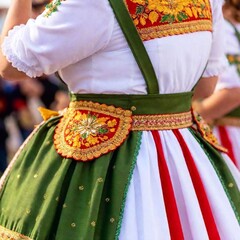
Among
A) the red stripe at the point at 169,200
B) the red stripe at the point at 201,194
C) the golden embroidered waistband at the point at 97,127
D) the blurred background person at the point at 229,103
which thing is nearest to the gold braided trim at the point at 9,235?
the golden embroidered waistband at the point at 97,127

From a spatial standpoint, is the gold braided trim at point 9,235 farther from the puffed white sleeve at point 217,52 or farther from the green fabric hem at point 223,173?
the puffed white sleeve at point 217,52

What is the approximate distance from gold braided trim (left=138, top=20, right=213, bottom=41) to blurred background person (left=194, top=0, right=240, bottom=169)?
4.12ft

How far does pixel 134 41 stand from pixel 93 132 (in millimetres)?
318

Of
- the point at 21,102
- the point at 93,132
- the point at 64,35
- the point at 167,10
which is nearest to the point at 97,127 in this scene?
the point at 93,132

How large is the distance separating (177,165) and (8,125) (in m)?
4.87

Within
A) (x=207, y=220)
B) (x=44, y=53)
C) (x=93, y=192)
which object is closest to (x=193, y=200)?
(x=207, y=220)

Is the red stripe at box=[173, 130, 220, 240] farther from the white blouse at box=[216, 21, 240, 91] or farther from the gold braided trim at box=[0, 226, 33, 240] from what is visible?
the white blouse at box=[216, 21, 240, 91]

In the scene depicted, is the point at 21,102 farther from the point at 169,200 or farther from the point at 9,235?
the point at 169,200

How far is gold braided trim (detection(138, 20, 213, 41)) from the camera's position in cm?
235

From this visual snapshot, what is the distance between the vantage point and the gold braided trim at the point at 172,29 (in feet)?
7.70

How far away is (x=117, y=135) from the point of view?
2.38 metres

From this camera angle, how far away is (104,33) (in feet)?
7.47

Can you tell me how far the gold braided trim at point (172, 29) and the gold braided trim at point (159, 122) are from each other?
10.3 inches

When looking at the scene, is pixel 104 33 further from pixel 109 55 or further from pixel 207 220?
pixel 207 220
